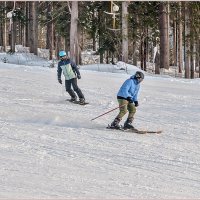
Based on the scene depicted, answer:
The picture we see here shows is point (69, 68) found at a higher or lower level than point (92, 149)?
higher

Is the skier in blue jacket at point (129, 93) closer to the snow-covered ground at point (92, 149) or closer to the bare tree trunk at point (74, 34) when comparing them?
the snow-covered ground at point (92, 149)

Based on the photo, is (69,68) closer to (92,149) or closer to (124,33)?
(92,149)

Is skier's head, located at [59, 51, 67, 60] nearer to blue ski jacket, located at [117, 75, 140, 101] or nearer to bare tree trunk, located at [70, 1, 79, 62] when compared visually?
blue ski jacket, located at [117, 75, 140, 101]

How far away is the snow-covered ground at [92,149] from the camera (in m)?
7.21

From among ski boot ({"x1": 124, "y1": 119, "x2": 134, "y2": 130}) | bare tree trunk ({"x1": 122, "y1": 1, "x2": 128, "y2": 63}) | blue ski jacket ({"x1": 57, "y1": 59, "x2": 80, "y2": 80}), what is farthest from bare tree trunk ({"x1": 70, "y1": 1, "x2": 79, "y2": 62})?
ski boot ({"x1": 124, "y1": 119, "x2": 134, "y2": 130})

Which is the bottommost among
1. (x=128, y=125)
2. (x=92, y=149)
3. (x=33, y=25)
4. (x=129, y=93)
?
(x=92, y=149)

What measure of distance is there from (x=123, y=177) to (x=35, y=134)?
331 centimetres

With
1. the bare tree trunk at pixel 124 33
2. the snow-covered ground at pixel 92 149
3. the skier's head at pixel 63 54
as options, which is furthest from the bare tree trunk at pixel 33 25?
the skier's head at pixel 63 54

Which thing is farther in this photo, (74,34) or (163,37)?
(163,37)

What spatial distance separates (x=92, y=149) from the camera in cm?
948

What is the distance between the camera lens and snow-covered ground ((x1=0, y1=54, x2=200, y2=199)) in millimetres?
7207

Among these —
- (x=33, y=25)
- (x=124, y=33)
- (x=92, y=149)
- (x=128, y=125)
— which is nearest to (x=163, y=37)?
(x=124, y=33)

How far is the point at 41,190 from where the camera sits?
6.94 m

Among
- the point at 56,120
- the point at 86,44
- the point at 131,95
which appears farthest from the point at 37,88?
the point at 86,44
